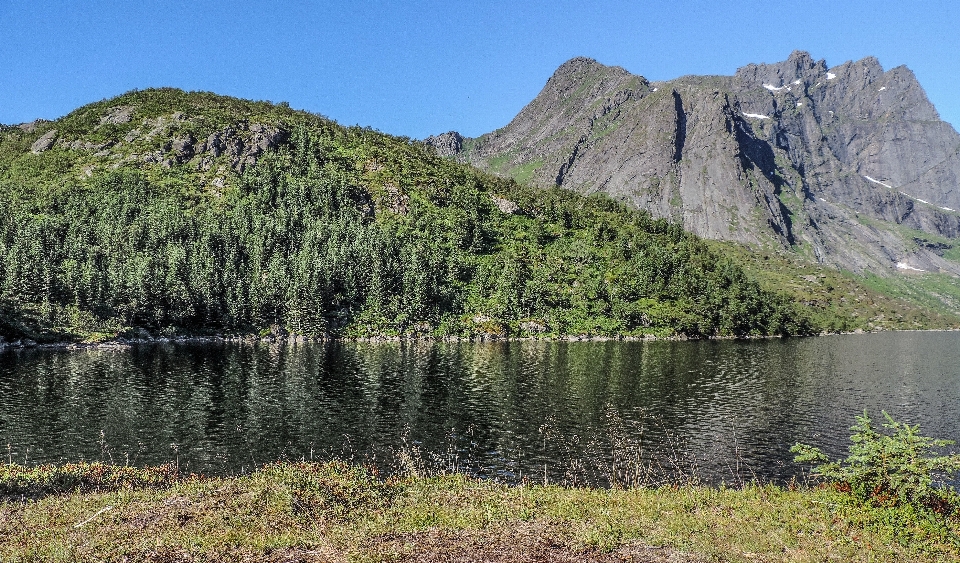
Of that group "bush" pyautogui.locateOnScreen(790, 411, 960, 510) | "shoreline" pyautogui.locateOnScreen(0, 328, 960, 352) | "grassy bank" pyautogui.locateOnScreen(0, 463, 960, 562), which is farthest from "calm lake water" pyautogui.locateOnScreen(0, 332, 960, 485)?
"bush" pyautogui.locateOnScreen(790, 411, 960, 510)

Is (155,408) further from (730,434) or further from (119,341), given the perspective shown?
(119,341)

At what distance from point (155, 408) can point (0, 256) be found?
119697 mm

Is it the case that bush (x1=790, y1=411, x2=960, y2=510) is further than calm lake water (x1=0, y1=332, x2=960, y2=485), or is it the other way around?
calm lake water (x1=0, y1=332, x2=960, y2=485)

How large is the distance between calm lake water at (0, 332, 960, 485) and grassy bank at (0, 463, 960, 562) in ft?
27.1

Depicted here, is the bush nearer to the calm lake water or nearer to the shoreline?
the calm lake water

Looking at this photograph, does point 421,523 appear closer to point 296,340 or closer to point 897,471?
point 897,471

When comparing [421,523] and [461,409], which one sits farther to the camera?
[461,409]

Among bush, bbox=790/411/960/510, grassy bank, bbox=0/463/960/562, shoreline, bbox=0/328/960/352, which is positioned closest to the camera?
grassy bank, bbox=0/463/960/562

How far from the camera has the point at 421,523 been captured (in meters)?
24.0

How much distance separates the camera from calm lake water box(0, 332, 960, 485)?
4594 cm

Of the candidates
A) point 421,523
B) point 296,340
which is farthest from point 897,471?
point 296,340

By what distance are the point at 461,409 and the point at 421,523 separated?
42.6m

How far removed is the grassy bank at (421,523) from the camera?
→ 2019 centimetres

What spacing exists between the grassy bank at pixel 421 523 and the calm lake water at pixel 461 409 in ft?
27.1
